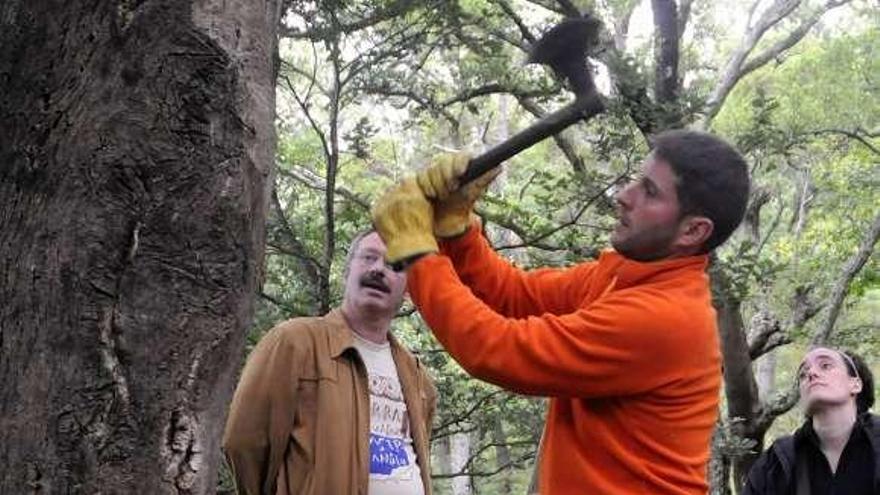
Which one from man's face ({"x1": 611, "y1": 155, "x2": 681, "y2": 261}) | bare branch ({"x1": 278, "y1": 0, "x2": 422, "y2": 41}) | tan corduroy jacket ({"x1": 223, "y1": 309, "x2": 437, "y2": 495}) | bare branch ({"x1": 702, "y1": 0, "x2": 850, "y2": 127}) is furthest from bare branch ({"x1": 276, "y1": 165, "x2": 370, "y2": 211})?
bare branch ({"x1": 702, "y1": 0, "x2": 850, "y2": 127})

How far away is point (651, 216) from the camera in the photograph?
2.16 meters

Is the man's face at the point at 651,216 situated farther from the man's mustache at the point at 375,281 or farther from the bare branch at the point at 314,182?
the bare branch at the point at 314,182

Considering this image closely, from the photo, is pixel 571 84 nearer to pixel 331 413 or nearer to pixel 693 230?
pixel 693 230

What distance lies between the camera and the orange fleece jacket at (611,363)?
1.96 metres

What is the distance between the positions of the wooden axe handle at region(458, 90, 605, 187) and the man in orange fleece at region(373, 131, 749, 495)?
0.04 metres

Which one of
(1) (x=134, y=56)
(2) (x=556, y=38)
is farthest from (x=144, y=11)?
(2) (x=556, y=38)

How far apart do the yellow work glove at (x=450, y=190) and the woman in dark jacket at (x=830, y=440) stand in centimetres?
269

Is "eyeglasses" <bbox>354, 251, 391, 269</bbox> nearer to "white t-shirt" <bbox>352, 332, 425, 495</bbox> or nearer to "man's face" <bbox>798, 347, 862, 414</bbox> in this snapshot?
"white t-shirt" <bbox>352, 332, 425, 495</bbox>

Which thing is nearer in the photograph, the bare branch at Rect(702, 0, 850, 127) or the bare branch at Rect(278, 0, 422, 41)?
the bare branch at Rect(278, 0, 422, 41)

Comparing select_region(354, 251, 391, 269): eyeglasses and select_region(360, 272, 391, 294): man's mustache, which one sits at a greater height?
select_region(354, 251, 391, 269): eyeglasses

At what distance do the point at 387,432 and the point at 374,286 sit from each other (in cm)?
50

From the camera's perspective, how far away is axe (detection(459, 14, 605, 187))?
75.5 inches

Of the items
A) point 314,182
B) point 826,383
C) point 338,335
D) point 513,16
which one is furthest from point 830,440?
point 314,182

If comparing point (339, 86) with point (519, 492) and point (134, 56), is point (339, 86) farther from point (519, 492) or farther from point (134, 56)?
point (519, 492)
